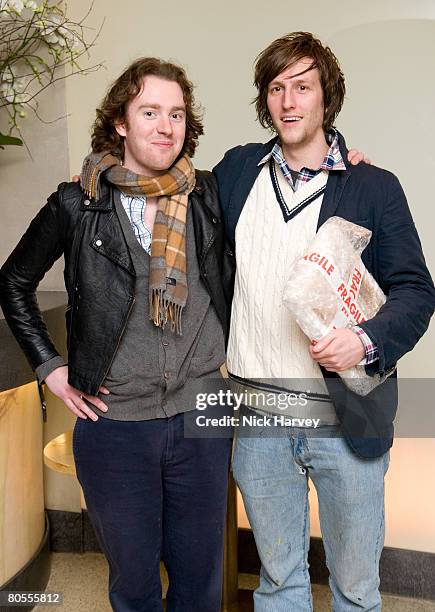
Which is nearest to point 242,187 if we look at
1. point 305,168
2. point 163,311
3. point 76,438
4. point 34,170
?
point 305,168

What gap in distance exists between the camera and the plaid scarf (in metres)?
1.62

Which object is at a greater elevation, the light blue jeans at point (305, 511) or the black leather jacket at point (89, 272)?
the black leather jacket at point (89, 272)

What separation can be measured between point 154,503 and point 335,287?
2.21 feet

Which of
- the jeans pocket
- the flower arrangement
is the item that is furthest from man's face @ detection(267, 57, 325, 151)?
the flower arrangement

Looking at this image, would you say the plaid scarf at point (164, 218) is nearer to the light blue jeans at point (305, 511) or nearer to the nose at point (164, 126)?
the nose at point (164, 126)

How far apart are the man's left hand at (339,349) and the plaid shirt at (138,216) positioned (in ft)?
1.55

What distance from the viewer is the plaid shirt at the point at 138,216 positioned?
66.8 inches

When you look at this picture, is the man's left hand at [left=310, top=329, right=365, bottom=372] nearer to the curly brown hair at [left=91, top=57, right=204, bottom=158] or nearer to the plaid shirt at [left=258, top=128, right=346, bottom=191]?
the plaid shirt at [left=258, top=128, right=346, bottom=191]

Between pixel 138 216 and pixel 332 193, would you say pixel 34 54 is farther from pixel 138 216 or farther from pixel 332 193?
pixel 332 193

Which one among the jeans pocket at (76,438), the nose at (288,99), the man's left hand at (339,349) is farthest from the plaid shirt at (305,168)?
the jeans pocket at (76,438)

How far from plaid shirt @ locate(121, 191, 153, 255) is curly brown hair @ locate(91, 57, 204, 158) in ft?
0.41

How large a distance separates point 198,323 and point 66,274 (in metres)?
0.34

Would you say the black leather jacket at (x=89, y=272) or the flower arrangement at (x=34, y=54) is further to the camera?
the flower arrangement at (x=34, y=54)

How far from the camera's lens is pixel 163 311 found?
1618mm
